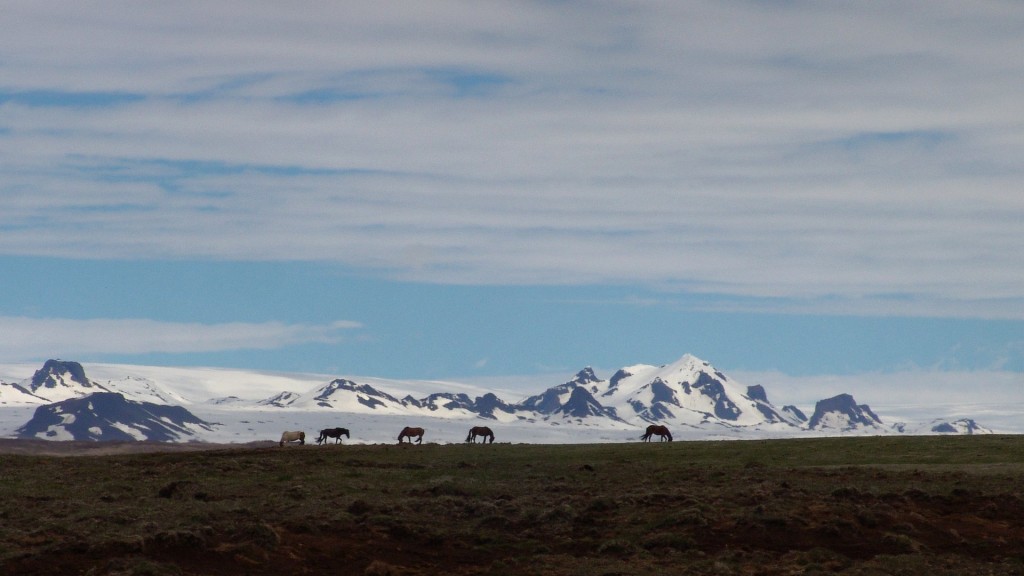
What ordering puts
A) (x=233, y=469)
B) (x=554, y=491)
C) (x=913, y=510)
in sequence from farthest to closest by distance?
(x=233, y=469) → (x=554, y=491) → (x=913, y=510)

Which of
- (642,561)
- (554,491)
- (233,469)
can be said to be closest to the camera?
(642,561)

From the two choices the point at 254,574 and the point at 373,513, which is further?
the point at 373,513

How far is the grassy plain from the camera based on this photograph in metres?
38.7

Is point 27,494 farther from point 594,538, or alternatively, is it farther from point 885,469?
Result: point 885,469

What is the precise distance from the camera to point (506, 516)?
151ft

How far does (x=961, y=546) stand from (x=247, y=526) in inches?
962

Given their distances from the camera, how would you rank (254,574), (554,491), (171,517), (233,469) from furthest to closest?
(233,469) < (554,491) < (171,517) < (254,574)

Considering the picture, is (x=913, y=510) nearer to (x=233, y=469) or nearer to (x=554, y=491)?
(x=554, y=491)

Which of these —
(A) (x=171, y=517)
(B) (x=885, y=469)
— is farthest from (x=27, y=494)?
(B) (x=885, y=469)

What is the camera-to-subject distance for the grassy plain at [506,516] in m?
38.7

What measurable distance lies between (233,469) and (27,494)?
40.6 feet

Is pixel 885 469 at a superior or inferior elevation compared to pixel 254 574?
superior

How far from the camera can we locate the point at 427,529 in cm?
4381

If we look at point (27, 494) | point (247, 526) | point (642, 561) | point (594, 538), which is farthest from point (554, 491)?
point (27, 494)
